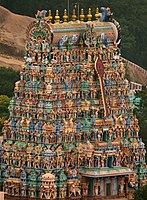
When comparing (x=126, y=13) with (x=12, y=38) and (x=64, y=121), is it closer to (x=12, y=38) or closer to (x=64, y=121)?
(x=12, y=38)

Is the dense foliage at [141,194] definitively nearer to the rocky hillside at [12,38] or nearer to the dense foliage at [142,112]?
the dense foliage at [142,112]

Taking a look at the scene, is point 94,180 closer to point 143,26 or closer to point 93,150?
point 93,150

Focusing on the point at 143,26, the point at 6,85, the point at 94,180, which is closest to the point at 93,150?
the point at 94,180

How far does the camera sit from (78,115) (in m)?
80.7

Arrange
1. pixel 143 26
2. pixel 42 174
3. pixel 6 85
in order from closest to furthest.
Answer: pixel 42 174
pixel 6 85
pixel 143 26

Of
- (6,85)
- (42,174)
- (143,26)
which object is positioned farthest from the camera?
(143,26)

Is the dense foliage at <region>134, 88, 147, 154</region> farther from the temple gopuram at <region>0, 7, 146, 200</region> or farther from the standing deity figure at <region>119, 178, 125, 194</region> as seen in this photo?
the temple gopuram at <region>0, 7, 146, 200</region>

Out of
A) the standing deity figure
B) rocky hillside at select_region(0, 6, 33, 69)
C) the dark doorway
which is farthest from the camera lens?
rocky hillside at select_region(0, 6, 33, 69)

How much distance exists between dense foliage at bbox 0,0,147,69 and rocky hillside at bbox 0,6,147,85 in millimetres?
7191

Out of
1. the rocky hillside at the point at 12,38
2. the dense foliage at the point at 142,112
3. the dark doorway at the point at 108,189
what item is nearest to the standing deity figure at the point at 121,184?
the dark doorway at the point at 108,189

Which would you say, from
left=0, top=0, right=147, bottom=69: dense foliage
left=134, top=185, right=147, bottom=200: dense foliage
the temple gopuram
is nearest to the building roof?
the temple gopuram

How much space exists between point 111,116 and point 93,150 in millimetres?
1890

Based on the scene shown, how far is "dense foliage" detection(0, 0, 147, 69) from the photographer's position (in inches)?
5705

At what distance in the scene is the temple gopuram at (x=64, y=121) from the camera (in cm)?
7981
